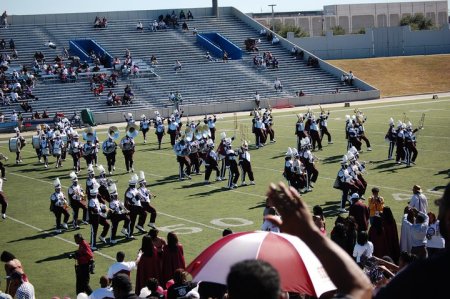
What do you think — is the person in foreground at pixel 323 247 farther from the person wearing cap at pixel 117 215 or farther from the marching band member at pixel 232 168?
the marching band member at pixel 232 168

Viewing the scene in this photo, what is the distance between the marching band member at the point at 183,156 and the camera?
2405 cm

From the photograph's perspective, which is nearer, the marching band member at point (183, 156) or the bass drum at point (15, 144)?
the marching band member at point (183, 156)

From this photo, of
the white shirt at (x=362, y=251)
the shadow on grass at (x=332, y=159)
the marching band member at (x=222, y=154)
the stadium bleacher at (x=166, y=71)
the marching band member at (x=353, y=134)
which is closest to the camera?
the white shirt at (x=362, y=251)

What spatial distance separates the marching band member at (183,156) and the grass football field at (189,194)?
438 millimetres

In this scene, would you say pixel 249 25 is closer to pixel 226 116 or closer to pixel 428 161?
pixel 226 116

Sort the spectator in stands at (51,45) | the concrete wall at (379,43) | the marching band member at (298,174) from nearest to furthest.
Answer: the marching band member at (298,174)
the spectator in stands at (51,45)
the concrete wall at (379,43)

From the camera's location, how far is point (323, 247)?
2801 mm

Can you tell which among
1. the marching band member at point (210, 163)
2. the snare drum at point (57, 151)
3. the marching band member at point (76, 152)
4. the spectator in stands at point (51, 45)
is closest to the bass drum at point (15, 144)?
the snare drum at point (57, 151)

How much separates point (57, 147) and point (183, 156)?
18.5 feet

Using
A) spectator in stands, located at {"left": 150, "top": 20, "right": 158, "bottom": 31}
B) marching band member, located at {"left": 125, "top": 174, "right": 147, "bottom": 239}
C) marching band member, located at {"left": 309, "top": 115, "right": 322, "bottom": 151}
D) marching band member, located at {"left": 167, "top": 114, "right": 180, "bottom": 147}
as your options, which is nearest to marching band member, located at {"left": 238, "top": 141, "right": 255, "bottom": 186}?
marching band member, located at {"left": 125, "top": 174, "right": 147, "bottom": 239}

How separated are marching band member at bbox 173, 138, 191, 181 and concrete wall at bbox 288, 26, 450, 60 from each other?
41.0 m

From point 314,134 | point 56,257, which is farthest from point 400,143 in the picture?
point 56,257

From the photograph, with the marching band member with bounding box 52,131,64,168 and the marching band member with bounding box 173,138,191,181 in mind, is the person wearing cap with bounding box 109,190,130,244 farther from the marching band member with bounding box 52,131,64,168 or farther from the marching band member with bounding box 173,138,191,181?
the marching band member with bounding box 52,131,64,168

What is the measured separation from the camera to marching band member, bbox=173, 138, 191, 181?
78.9 feet
